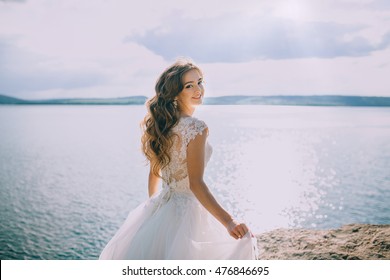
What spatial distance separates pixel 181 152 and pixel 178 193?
0.32 m

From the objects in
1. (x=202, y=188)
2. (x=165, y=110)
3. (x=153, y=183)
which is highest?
(x=165, y=110)

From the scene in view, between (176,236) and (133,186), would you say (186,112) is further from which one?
(133,186)

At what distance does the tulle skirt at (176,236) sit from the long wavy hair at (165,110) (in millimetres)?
291

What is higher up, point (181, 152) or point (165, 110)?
point (165, 110)

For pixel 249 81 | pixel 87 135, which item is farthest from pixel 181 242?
pixel 249 81

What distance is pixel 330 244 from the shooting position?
3238mm

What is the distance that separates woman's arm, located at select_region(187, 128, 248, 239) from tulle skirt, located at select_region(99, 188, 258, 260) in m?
0.10

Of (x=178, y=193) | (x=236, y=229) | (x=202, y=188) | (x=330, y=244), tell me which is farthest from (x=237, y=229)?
(x=330, y=244)

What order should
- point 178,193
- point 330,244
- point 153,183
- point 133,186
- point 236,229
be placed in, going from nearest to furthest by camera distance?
point 236,229 < point 178,193 < point 153,183 < point 330,244 < point 133,186

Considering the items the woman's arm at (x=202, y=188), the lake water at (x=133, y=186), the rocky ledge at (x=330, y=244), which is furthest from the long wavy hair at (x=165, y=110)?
the lake water at (x=133, y=186)

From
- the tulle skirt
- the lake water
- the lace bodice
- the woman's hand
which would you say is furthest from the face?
the lake water

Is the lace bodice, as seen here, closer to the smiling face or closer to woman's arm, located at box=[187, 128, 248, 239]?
woman's arm, located at box=[187, 128, 248, 239]

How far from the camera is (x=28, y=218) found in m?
13.3

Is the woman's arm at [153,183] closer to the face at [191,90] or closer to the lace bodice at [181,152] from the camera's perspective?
the lace bodice at [181,152]
